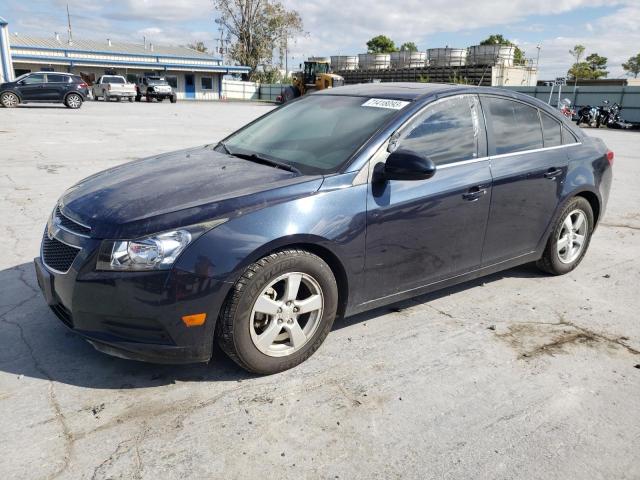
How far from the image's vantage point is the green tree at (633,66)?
9403 centimetres

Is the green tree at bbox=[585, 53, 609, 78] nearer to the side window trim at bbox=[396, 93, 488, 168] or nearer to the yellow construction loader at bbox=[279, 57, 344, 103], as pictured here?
the yellow construction loader at bbox=[279, 57, 344, 103]

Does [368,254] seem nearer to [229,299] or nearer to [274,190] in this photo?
[274,190]

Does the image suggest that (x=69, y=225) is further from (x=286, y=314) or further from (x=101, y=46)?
(x=101, y=46)

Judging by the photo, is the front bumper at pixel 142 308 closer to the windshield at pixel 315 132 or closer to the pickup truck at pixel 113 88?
the windshield at pixel 315 132

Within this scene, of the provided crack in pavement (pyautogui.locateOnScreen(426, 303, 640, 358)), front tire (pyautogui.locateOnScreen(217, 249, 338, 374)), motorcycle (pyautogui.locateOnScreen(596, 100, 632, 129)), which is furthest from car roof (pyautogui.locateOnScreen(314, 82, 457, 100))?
motorcycle (pyautogui.locateOnScreen(596, 100, 632, 129))

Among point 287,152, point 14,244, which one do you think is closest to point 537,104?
point 287,152

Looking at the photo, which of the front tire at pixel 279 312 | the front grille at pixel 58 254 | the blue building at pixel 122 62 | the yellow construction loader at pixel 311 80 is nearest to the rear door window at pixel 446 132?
the front tire at pixel 279 312

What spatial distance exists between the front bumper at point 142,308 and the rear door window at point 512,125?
250 cm

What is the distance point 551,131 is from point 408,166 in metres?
2.01

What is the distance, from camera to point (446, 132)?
371cm

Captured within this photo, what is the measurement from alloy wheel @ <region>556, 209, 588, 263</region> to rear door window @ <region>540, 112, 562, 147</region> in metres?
0.65

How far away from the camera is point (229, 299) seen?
2.78 metres

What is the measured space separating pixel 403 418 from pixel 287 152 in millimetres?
1920

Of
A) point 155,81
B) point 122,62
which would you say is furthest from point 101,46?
point 155,81
